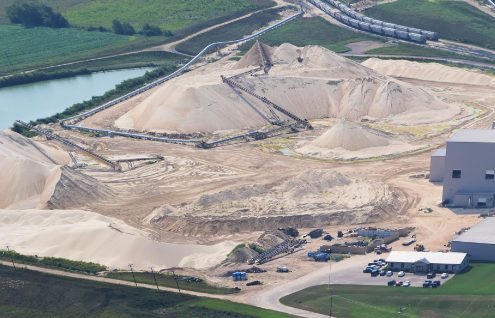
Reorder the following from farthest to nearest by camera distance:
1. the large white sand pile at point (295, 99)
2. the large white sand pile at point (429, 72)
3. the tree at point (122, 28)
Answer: the tree at point (122, 28), the large white sand pile at point (429, 72), the large white sand pile at point (295, 99)

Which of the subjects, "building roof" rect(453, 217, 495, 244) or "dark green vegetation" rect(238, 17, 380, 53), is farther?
"dark green vegetation" rect(238, 17, 380, 53)

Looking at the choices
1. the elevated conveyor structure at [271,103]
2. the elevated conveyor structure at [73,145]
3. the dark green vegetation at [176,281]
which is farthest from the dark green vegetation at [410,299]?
the elevated conveyor structure at [271,103]

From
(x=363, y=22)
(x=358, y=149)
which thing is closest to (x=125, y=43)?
(x=363, y=22)

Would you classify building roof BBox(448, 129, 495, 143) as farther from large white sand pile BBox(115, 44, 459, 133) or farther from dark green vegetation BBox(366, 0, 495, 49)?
dark green vegetation BBox(366, 0, 495, 49)

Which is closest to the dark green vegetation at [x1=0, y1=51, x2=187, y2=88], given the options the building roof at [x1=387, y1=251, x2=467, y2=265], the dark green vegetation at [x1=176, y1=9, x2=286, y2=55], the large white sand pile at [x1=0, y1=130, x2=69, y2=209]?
the dark green vegetation at [x1=176, y1=9, x2=286, y2=55]

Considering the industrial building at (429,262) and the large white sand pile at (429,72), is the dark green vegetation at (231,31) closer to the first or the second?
the large white sand pile at (429,72)

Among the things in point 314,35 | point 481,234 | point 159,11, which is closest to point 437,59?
point 314,35
